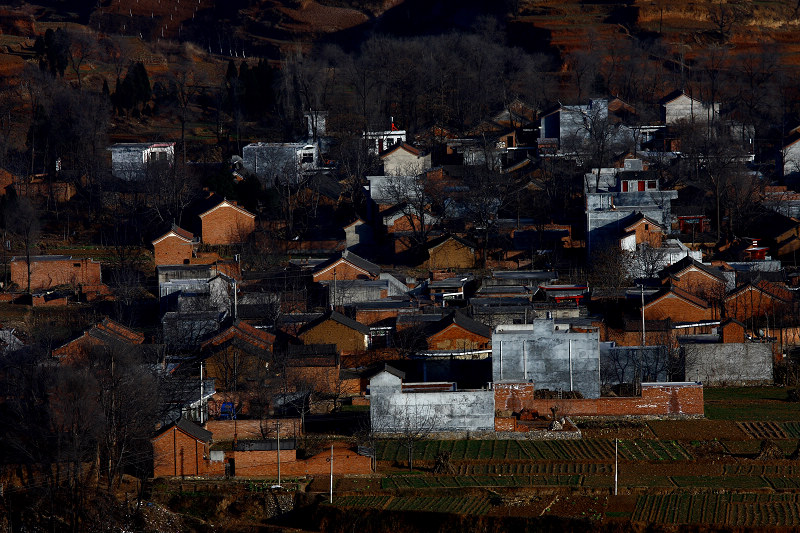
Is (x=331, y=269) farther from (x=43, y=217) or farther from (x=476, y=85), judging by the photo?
(x=476, y=85)

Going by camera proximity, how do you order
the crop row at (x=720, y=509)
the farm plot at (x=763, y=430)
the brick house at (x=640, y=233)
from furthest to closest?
the brick house at (x=640, y=233) → the farm plot at (x=763, y=430) → the crop row at (x=720, y=509)

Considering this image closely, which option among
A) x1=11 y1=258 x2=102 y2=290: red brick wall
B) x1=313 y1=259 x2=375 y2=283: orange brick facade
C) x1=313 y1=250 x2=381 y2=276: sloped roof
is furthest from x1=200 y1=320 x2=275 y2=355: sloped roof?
x1=11 y1=258 x2=102 y2=290: red brick wall

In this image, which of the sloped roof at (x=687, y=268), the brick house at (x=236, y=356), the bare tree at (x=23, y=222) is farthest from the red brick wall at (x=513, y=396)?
the bare tree at (x=23, y=222)

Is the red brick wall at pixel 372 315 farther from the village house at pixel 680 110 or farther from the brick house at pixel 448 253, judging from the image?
the village house at pixel 680 110

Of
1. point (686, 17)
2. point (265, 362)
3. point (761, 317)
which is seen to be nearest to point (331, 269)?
point (265, 362)

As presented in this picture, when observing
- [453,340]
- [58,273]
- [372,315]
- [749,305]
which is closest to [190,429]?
[453,340]

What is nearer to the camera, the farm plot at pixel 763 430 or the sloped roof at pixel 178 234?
the farm plot at pixel 763 430

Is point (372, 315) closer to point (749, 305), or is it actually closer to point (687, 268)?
point (687, 268)

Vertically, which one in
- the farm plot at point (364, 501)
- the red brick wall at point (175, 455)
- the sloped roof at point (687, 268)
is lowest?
the farm plot at point (364, 501)
